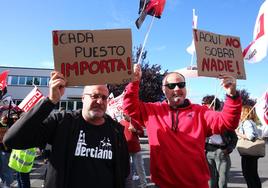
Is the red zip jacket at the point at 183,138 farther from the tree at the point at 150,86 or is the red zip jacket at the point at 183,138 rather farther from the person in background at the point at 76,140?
the tree at the point at 150,86

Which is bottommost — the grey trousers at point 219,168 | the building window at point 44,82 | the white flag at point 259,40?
the grey trousers at point 219,168

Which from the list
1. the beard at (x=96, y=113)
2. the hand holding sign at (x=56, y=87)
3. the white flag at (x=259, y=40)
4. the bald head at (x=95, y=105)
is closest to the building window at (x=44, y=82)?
the white flag at (x=259, y=40)

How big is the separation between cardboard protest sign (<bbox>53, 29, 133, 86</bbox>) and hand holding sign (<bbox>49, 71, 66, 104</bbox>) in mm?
170

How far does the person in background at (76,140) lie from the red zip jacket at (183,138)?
43cm

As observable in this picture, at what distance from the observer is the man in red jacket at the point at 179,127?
3.48 m

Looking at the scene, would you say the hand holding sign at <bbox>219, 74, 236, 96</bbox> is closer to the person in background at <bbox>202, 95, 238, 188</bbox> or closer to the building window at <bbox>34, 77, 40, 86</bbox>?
the person in background at <bbox>202, 95, 238, 188</bbox>

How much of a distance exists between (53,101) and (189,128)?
4.64 ft

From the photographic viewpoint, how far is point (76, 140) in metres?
3.11

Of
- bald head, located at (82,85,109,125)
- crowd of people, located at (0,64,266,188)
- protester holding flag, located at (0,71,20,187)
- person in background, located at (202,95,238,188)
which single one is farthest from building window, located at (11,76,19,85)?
bald head, located at (82,85,109,125)

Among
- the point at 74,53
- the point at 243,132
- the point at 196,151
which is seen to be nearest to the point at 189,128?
the point at 196,151

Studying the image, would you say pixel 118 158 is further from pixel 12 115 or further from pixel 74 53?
pixel 12 115

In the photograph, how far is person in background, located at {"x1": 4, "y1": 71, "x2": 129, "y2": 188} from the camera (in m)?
2.92

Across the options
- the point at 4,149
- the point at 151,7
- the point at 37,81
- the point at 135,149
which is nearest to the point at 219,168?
the point at 135,149

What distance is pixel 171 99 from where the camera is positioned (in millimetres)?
3783
